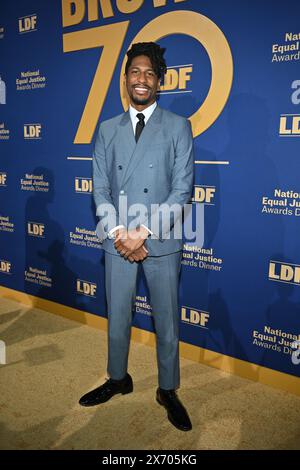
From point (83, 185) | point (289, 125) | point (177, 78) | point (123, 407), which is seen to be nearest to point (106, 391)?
point (123, 407)

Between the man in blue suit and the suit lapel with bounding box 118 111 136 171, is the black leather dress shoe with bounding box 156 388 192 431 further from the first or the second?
the suit lapel with bounding box 118 111 136 171

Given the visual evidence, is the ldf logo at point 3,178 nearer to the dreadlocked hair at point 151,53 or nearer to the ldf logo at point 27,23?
the ldf logo at point 27,23

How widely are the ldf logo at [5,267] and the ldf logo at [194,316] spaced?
200 centimetres

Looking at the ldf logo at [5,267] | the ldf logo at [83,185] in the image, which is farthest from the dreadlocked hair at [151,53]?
the ldf logo at [5,267]

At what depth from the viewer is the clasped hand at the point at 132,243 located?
196 centimetres

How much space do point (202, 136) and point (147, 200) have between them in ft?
2.41

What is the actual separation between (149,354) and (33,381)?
0.83 metres

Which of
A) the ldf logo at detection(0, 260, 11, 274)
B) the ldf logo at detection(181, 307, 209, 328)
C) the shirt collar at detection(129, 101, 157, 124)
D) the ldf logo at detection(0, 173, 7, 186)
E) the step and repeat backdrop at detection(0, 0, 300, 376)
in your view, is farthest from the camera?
the ldf logo at detection(0, 260, 11, 274)

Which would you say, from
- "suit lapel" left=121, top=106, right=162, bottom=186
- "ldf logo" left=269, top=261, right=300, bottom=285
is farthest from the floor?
"suit lapel" left=121, top=106, right=162, bottom=186

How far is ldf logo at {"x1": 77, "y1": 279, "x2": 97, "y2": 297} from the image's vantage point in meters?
3.22

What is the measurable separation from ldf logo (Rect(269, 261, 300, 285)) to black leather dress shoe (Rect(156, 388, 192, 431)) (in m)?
0.91

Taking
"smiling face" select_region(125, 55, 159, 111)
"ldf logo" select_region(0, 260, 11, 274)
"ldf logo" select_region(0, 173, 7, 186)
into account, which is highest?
"smiling face" select_region(125, 55, 159, 111)

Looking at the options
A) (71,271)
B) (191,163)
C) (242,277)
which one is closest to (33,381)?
(71,271)
